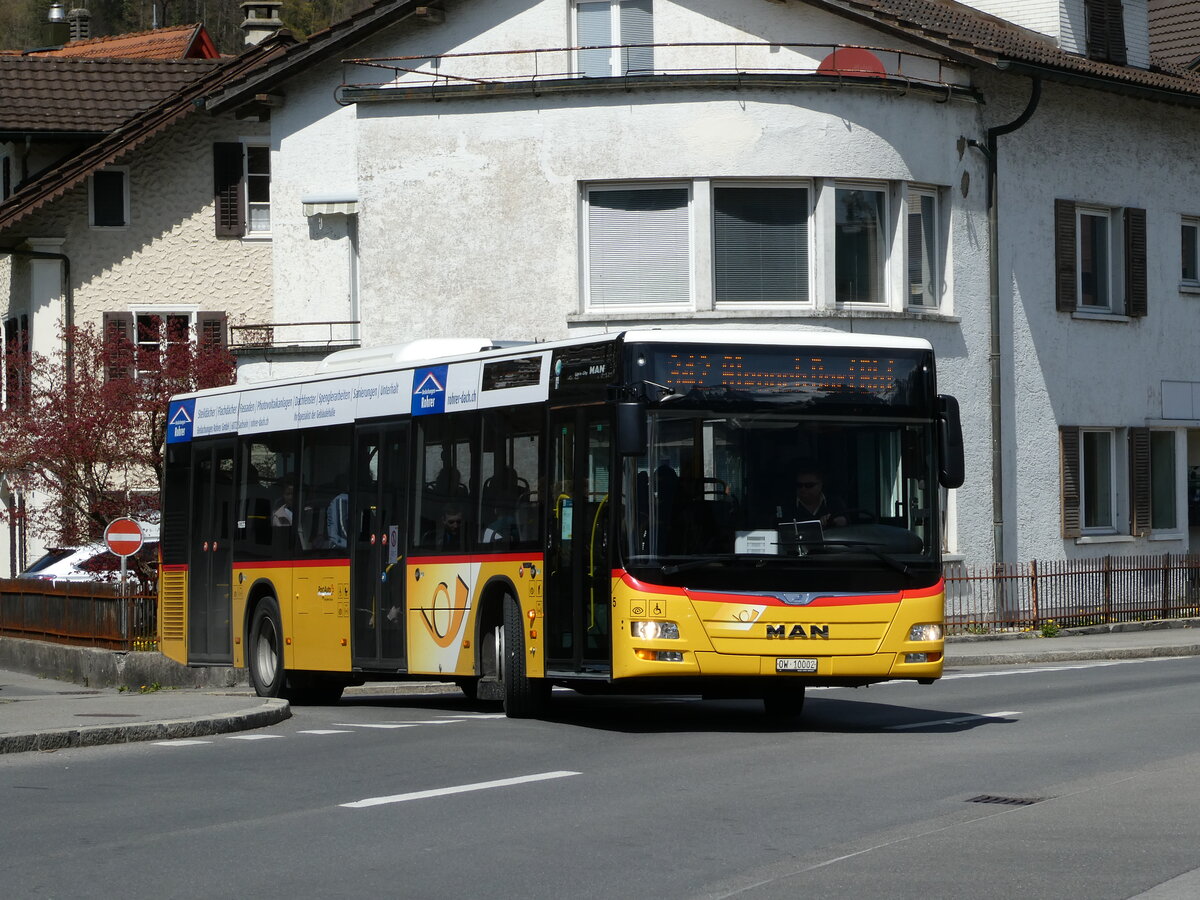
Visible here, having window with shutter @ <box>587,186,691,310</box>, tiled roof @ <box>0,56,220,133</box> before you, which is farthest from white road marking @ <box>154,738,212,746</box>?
tiled roof @ <box>0,56,220,133</box>

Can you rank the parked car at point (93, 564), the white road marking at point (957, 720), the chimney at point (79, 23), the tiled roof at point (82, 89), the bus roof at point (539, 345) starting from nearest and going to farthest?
the bus roof at point (539, 345)
the white road marking at point (957, 720)
the parked car at point (93, 564)
the tiled roof at point (82, 89)
the chimney at point (79, 23)

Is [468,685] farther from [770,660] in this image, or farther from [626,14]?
[626,14]

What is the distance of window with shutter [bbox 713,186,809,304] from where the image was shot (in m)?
26.6

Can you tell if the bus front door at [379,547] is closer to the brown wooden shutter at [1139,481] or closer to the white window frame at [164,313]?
the brown wooden shutter at [1139,481]

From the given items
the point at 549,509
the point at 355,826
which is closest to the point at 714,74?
the point at 549,509

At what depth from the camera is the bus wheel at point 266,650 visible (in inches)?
754

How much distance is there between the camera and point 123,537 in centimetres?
2570

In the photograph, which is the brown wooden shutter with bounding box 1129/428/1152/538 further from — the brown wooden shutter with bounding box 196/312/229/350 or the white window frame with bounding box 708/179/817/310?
the brown wooden shutter with bounding box 196/312/229/350

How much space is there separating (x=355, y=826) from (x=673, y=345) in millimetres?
5381

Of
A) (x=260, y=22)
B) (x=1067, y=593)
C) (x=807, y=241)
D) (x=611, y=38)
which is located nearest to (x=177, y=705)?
(x=807, y=241)

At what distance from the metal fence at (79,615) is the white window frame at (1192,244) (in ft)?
57.7

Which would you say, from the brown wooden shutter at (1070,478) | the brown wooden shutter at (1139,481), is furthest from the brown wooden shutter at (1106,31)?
the brown wooden shutter at (1070,478)

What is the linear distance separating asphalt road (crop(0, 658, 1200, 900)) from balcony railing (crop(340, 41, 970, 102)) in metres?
12.9

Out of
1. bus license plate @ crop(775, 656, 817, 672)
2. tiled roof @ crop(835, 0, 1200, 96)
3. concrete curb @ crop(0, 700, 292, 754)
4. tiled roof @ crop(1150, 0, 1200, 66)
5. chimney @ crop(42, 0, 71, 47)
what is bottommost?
concrete curb @ crop(0, 700, 292, 754)
